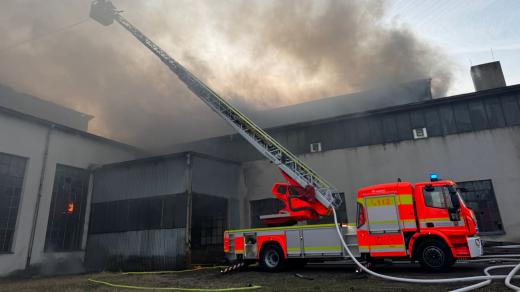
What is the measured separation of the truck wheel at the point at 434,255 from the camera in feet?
29.8

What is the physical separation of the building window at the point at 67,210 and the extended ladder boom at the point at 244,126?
326 inches

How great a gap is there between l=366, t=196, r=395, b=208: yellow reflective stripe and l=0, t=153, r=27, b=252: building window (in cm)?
1588

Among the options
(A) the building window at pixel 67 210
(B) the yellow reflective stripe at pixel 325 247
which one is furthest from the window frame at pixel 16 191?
(B) the yellow reflective stripe at pixel 325 247

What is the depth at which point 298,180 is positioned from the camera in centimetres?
1329

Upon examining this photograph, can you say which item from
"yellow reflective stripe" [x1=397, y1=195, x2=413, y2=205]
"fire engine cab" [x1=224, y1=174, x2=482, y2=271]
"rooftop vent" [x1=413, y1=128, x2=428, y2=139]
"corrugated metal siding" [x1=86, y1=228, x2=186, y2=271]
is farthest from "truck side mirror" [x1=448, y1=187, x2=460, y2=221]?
"corrugated metal siding" [x1=86, y1=228, x2=186, y2=271]

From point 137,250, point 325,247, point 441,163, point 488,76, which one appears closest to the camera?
point 325,247

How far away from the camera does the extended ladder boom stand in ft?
43.6

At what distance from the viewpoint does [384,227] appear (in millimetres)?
10008

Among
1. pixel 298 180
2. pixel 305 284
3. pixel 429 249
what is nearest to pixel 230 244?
pixel 298 180

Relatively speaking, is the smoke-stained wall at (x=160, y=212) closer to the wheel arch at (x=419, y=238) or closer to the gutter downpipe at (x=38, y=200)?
the gutter downpipe at (x=38, y=200)

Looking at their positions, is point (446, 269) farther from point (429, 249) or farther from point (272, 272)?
point (272, 272)

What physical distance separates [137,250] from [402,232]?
12.7 meters

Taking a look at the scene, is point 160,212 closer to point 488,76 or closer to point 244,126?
point 244,126

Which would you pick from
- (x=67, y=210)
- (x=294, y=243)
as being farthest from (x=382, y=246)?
(x=67, y=210)
